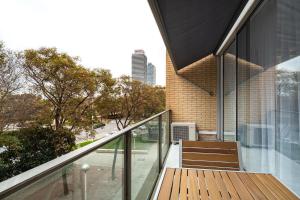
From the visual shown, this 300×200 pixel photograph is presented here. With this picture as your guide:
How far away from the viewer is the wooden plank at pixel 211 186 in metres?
1.61

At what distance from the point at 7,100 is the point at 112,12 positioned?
14.3 metres

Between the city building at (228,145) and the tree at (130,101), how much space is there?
885 centimetres

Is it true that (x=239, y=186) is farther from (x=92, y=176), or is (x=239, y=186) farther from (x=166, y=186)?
A: (x=92, y=176)

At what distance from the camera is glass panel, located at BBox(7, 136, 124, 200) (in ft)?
2.19

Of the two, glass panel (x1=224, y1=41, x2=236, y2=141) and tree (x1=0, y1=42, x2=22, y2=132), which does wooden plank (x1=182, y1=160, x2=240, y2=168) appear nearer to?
glass panel (x1=224, y1=41, x2=236, y2=141)

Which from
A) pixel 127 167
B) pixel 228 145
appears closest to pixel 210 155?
pixel 228 145

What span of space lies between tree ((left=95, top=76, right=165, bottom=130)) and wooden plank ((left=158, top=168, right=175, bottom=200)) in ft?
34.1

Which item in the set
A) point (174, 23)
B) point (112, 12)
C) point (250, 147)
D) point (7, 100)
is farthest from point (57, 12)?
point (250, 147)

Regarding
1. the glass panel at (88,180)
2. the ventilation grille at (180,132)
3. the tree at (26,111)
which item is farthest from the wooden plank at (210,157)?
the tree at (26,111)

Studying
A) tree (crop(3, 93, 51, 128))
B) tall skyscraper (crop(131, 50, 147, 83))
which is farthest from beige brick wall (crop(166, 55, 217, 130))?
tall skyscraper (crop(131, 50, 147, 83))

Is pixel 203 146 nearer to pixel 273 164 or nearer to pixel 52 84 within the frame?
pixel 273 164

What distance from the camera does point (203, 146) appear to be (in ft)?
9.53

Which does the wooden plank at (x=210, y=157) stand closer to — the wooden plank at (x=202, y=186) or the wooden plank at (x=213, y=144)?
the wooden plank at (x=213, y=144)

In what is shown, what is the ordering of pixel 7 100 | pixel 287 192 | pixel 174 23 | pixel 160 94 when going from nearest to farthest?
pixel 287 192
pixel 174 23
pixel 7 100
pixel 160 94
